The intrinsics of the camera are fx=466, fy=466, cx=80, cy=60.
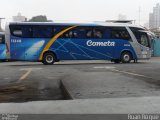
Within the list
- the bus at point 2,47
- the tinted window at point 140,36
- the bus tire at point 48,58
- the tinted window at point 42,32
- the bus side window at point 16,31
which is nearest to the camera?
the bus side window at point 16,31

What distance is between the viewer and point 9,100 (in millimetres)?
11234

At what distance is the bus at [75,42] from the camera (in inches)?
1238

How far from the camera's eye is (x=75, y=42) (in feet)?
106

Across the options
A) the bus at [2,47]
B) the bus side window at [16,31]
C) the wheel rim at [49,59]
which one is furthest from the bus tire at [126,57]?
the bus at [2,47]

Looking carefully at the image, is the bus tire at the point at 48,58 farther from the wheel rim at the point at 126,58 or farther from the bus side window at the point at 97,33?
the wheel rim at the point at 126,58

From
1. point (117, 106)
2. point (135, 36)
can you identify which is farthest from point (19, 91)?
point (135, 36)

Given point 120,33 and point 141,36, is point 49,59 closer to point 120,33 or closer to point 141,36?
point 120,33

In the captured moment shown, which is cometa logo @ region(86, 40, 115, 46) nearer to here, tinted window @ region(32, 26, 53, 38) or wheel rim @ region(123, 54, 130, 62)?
wheel rim @ region(123, 54, 130, 62)

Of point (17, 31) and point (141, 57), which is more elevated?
point (17, 31)

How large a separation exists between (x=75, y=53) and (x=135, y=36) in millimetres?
4538

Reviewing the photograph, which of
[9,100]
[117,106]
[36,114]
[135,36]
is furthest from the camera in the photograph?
[135,36]

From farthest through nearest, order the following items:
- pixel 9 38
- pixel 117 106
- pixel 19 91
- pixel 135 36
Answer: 1. pixel 135 36
2. pixel 9 38
3. pixel 19 91
4. pixel 117 106

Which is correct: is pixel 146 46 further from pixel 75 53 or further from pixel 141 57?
pixel 75 53

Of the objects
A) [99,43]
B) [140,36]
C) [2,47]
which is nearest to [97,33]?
[99,43]
